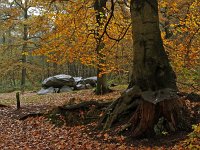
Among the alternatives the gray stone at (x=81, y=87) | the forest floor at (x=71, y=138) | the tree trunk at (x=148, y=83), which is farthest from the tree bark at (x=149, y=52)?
the gray stone at (x=81, y=87)

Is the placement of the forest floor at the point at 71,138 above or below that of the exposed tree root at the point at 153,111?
below

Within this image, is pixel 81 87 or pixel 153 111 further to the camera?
pixel 81 87

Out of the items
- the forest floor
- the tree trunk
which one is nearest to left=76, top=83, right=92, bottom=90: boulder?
the forest floor

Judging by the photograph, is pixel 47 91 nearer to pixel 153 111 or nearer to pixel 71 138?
pixel 71 138

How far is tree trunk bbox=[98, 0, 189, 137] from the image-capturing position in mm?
7609

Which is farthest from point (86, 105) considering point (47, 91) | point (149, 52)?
point (47, 91)

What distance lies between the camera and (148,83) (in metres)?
8.08

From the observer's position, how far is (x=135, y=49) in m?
8.32

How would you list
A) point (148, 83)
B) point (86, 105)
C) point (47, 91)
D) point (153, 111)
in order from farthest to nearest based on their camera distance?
1. point (47, 91)
2. point (86, 105)
3. point (148, 83)
4. point (153, 111)

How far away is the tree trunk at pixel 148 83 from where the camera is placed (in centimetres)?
761

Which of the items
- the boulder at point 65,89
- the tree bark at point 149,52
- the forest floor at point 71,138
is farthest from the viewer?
the boulder at point 65,89

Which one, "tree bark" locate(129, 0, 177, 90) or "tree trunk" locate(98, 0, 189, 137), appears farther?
"tree bark" locate(129, 0, 177, 90)

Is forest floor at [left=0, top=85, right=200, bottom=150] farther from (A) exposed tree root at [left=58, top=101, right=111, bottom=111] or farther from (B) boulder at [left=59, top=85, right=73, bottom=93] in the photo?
(B) boulder at [left=59, top=85, right=73, bottom=93]

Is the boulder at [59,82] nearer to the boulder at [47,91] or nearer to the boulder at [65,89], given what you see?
the boulder at [65,89]
